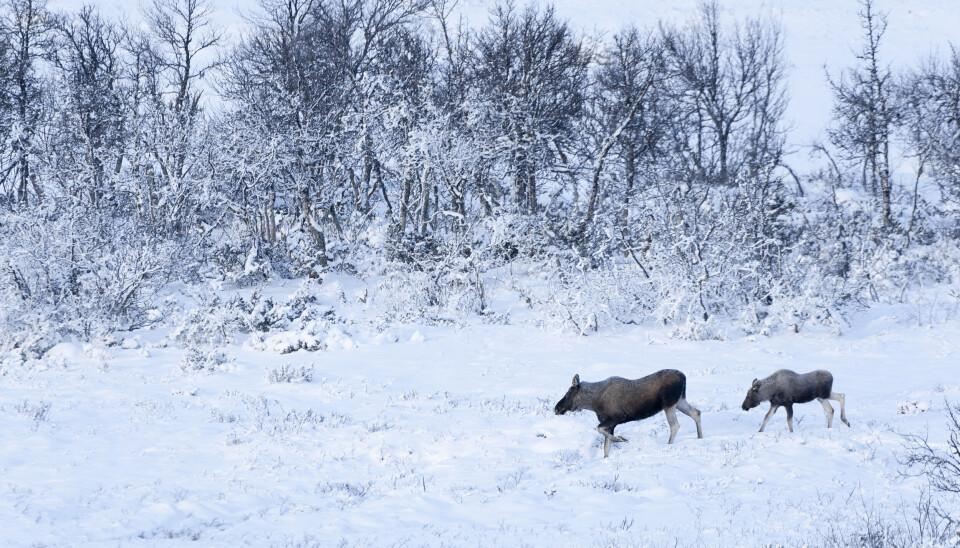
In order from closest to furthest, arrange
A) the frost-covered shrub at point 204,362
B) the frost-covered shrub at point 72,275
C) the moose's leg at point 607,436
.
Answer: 1. the moose's leg at point 607,436
2. the frost-covered shrub at point 204,362
3. the frost-covered shrub at point 72,275

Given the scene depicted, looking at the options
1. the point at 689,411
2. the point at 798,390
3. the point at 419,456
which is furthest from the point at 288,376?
the point at 798,390

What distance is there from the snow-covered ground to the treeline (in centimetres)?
436

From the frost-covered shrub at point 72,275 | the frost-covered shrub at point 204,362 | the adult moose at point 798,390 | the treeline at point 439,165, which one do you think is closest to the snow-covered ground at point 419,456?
the frost-covered shrub at point 204,362

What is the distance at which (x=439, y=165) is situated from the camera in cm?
2378

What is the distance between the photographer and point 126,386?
1161cm

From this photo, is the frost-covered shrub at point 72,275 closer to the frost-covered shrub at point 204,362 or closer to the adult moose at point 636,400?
the frost-covered shrub at point 204,362

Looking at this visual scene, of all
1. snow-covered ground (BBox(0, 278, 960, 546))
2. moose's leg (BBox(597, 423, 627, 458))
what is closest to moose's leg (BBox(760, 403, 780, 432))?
snow-covered ground (BBox(0, 278, 960, 546))

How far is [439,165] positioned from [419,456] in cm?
1679

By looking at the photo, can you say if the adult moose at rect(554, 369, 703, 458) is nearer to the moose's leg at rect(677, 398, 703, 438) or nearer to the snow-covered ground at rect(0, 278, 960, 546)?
the moose's leg at rect(677, 398, 703, 438)

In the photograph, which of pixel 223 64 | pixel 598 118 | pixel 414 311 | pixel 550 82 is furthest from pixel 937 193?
pixel 223 64

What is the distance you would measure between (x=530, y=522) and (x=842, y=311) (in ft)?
49.7

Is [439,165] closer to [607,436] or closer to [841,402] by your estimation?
[841,402]

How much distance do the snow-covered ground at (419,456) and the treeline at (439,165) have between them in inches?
172

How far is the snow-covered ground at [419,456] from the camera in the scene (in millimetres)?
5680
